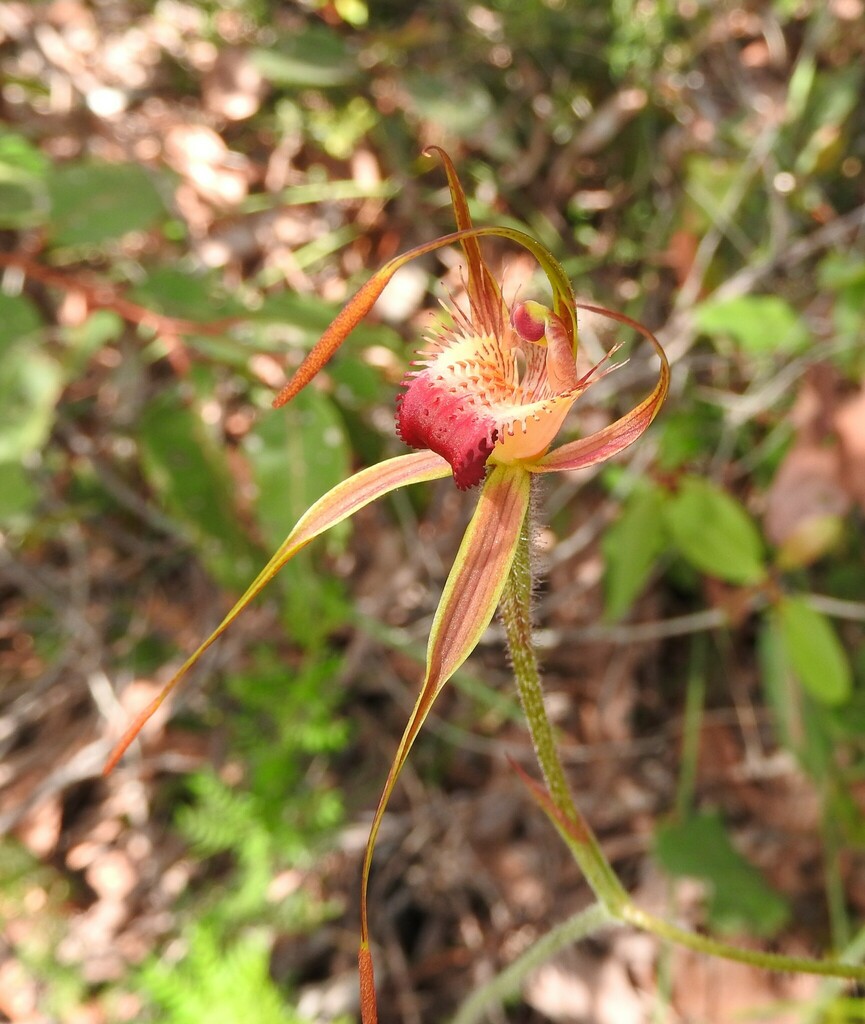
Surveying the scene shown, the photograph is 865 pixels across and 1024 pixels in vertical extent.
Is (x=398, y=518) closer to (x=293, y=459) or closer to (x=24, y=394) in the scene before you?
(x=293, y=459)

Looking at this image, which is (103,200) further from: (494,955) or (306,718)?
(494,955)

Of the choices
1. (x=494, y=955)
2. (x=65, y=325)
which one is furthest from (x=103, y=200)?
(x=494, y=955)

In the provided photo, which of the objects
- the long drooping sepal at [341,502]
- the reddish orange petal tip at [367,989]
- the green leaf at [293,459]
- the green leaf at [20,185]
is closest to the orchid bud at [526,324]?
the long drooping sepal at [341,502]

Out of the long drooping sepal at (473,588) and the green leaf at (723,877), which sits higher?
the long drooping sepal at (473,588)

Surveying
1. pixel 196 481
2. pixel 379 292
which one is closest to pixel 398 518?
pixel 196 481

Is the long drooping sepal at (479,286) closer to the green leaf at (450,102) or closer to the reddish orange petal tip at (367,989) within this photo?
the reddish orange petal tip at (367,989)

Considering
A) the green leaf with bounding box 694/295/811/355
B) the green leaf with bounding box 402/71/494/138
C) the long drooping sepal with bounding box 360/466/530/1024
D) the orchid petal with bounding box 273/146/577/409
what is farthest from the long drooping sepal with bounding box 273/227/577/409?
the green leaf with bounding box 402/71/494/138
